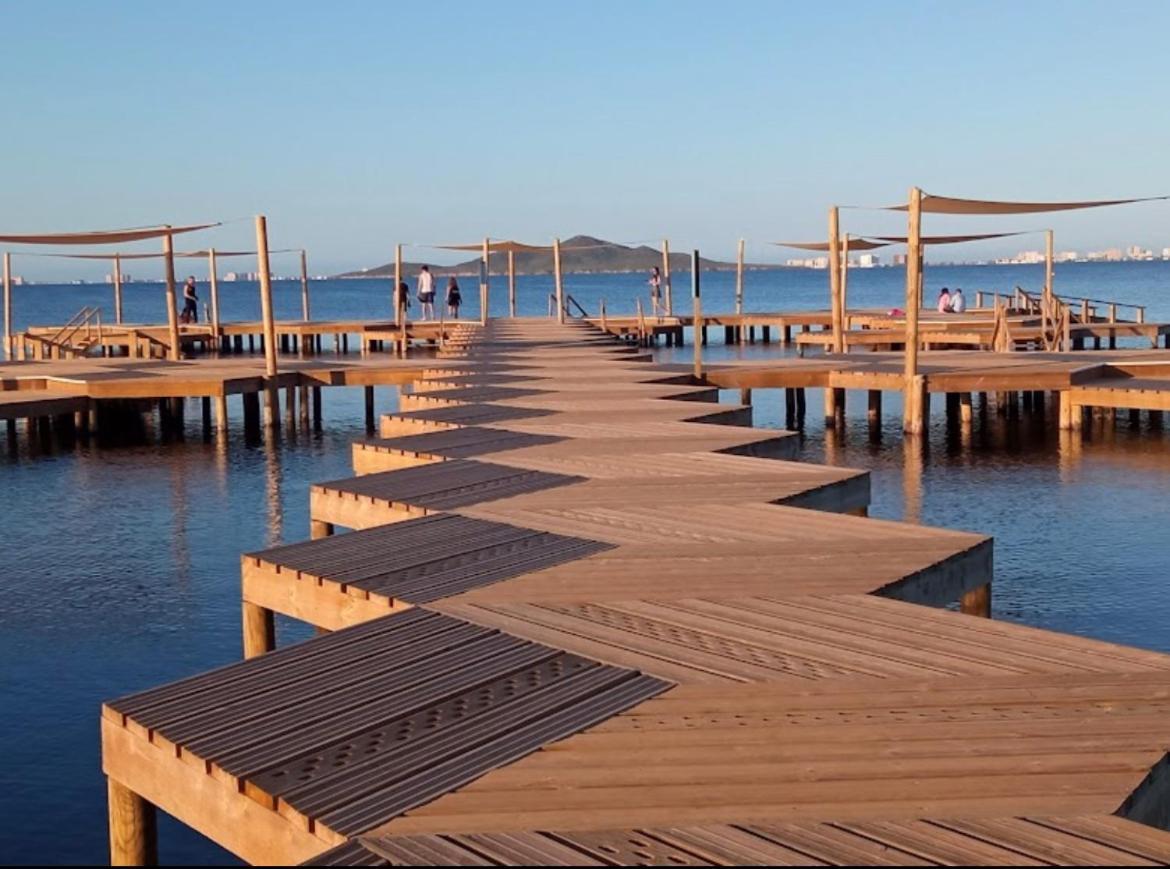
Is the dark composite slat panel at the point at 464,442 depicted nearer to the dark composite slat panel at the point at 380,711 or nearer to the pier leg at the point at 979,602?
the pier leg at the point at 979,602

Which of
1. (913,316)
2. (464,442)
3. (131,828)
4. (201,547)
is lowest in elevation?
(201,547)

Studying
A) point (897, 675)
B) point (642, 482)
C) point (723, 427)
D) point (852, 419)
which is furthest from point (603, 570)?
point (852, 419)

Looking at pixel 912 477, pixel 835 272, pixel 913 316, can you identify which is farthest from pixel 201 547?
pixel 835 272

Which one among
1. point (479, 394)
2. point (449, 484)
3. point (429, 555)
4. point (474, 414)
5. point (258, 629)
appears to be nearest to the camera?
point (429, 555)

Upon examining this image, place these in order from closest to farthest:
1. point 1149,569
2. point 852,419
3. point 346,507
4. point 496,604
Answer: point 496,604 < point 346,507 < point 1149,569 < point 852,419

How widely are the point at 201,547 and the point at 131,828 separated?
7.15m

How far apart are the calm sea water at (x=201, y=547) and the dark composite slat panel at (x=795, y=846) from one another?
3.06 metres

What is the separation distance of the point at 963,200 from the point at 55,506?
11.6 metres

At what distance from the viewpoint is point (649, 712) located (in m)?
3.91

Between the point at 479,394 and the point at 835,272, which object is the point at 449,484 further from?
the point at 835,272

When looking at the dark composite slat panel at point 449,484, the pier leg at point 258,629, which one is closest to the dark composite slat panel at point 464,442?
the dark composite slat panel at point 449,484

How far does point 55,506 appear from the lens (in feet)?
43.0

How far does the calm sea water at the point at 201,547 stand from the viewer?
652 centimetres

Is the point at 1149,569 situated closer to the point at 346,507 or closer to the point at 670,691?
the point at 346,507
